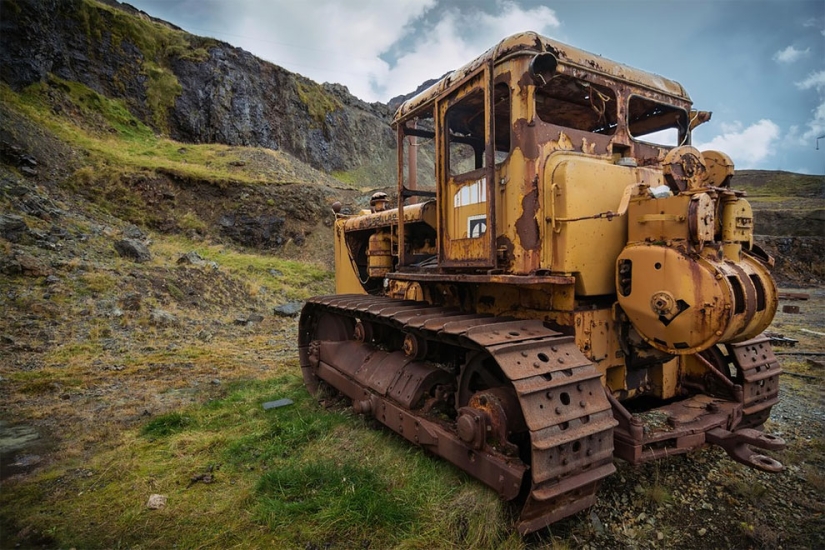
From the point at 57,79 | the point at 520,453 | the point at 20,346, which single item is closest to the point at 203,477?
the point at 520,453

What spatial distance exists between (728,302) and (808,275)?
19.9 m

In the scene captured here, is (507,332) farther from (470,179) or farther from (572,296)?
(470,179)

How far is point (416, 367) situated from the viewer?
4.07m

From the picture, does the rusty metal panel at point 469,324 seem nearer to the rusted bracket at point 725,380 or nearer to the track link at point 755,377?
the rusted bracket at point 725,380

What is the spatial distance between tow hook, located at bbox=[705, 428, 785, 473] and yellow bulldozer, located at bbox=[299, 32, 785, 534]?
0.01 metres

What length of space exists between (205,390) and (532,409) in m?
4.65

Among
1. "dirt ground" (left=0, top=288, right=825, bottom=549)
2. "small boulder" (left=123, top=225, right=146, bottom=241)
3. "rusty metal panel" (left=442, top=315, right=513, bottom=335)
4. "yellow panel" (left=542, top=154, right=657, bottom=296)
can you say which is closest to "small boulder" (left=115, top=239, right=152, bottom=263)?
"small boulder" (left=123, top=225, right=146, bottom=241)

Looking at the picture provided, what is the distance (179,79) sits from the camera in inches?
A: 1206

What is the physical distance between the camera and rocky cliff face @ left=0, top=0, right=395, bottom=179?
74.8 ft

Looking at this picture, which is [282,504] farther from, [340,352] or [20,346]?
[20,346]

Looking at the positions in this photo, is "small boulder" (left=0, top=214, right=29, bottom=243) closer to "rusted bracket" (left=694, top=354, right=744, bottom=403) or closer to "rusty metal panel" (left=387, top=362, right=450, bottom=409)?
"rusty metal panel" (left=387, top=362, right=450, bottom=409)

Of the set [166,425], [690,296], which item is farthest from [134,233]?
[690,296]

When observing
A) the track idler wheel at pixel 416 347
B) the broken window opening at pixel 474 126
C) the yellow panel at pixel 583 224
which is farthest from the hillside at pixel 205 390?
the broken window opening at pixel 474 126

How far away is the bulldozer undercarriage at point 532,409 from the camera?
8.46ft
